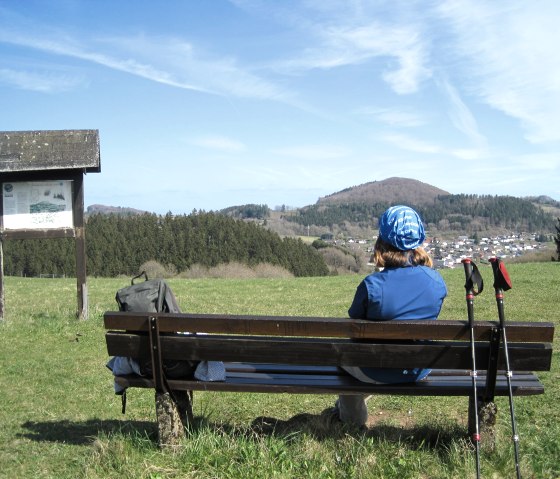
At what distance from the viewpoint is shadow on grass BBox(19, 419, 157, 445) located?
Answer: 16.3 feet

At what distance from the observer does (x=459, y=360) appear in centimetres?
398

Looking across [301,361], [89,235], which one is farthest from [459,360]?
[89,235]

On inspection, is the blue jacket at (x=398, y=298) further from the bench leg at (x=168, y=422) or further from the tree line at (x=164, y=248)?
the tree line at (x=164, y=248)

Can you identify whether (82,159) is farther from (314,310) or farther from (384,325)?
(384,325)

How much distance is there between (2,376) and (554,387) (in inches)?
231

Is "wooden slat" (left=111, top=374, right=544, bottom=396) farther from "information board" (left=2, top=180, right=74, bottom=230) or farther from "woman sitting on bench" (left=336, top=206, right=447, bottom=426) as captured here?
"information board" (left=2, top=180, right=74, bottom=230)

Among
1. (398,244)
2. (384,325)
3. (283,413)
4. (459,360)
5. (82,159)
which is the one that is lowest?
(283,413)

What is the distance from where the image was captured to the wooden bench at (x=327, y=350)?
12.7 feet

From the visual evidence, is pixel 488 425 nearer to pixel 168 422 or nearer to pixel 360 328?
pixel 360 328

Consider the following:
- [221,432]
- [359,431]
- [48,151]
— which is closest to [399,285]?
[359,431]

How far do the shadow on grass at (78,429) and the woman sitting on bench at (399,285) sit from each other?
1.93 metres

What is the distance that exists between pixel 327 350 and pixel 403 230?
2.99 feet

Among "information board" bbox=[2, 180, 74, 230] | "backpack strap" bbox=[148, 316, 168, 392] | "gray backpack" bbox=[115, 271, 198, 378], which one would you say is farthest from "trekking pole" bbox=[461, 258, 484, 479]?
"information board" bbox=[2, 180, 74, 230]

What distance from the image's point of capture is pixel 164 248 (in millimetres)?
76625
